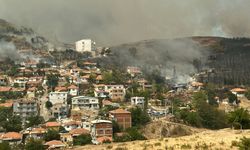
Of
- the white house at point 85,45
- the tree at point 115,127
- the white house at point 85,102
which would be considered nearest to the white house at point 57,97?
the white house at point 85,102

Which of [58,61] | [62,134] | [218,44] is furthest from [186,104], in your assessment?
[218,44]

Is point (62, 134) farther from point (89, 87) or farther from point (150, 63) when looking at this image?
point (150, 63)

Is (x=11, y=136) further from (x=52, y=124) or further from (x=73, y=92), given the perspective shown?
(x=73, y=92)

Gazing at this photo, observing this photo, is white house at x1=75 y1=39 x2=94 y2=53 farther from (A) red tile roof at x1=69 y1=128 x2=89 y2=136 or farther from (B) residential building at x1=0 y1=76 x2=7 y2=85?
(A) red tile roof at x1=69 y1=128 x2=89 y2=136

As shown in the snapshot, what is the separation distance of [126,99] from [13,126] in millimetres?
28891

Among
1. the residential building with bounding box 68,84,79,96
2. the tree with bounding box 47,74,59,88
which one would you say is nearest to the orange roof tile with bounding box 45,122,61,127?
the residential building with bounding box 68,84,79,96

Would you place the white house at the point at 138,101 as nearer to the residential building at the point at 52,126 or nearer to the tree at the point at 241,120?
the residential building at the point at 52,126

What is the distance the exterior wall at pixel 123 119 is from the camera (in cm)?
6219

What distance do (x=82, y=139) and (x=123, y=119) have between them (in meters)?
11.7

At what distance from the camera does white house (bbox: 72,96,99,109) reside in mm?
71875

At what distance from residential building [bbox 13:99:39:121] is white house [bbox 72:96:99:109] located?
23.9 ft

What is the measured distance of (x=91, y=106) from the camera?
72.6 metres

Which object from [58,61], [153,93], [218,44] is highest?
[218,44]

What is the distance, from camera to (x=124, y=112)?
206 ft
